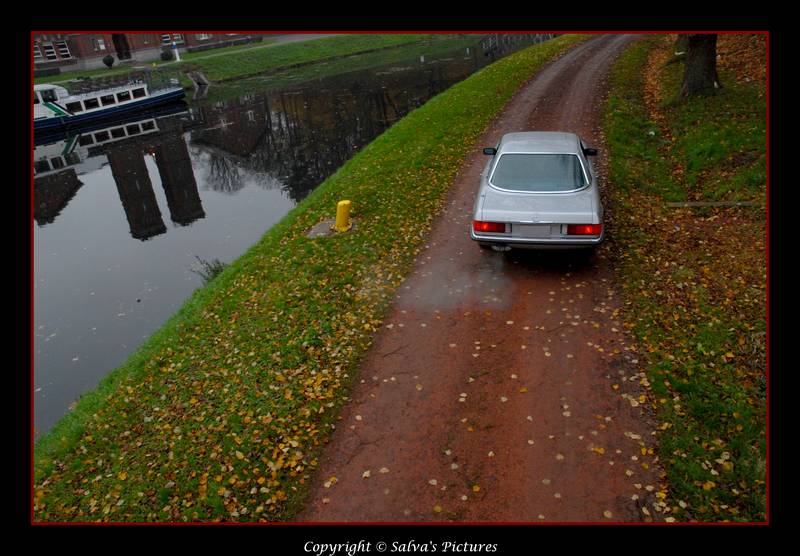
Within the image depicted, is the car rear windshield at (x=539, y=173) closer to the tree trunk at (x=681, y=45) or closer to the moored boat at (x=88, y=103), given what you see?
the tree trunk at (x=681, y=45)

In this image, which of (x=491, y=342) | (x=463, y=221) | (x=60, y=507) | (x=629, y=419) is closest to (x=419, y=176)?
(x=463, y=221)

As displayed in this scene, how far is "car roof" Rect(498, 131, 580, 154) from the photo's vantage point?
9.97 metres

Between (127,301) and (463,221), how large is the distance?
881cm

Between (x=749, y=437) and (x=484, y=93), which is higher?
(x=484, y=93)

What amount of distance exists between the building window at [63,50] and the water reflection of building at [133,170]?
26180mm

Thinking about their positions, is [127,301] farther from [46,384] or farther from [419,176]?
[419,176]

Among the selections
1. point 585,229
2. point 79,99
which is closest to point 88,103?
point 79,99

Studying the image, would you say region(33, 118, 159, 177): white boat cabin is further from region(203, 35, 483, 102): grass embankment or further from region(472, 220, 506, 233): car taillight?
region(472, 220, 506, 233): car taillight

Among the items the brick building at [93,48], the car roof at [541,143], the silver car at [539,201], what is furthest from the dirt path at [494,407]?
the brick building at [93,48]

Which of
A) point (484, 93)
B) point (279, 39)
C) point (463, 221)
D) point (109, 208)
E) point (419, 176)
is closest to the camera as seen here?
point (463, 221)

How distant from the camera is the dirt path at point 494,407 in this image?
5.66m

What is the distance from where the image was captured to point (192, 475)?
254 inches

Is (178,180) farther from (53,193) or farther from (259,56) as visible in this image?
(259,56)

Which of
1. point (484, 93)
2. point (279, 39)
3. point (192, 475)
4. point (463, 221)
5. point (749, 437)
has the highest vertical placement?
point (279, 39)
